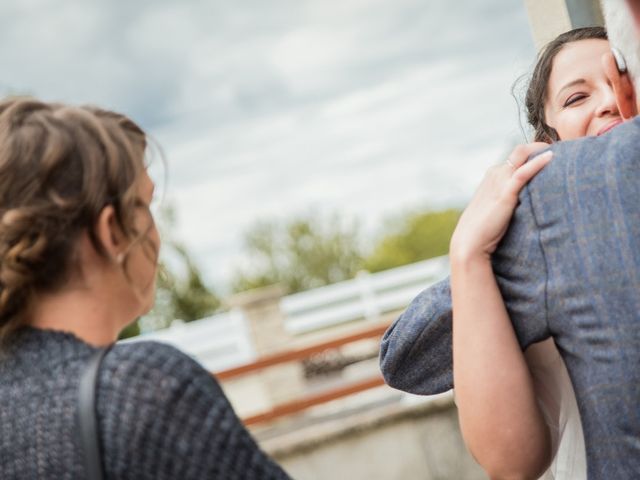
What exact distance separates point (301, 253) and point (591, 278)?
82.8ft

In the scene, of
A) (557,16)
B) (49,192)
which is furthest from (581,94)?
(49,192)

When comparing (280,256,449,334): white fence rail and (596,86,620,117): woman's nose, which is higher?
(596,86,620,117): woman's nose

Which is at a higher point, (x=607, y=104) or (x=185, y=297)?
(x=607, y=104)

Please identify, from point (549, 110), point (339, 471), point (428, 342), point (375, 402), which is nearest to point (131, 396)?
point (428, 342)

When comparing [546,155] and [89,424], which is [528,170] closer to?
[546,155]

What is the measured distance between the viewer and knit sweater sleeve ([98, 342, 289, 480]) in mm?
1106

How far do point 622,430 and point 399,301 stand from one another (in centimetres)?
1235

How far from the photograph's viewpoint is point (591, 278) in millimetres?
1041

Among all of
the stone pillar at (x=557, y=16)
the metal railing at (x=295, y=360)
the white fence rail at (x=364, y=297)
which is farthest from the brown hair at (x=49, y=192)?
the white fence rail at (x=364, y=297)

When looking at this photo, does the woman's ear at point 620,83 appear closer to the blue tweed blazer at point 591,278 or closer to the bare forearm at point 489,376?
the blue tweed blazer at point 591,278

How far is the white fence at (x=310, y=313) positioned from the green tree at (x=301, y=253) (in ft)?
37.9

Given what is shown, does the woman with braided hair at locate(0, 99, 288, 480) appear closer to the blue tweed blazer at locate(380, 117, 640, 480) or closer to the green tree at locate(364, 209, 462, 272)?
the blue tweed blazer at locate(380, 117, 640, 480)

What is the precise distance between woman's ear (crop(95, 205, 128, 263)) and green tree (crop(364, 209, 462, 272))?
23.9m

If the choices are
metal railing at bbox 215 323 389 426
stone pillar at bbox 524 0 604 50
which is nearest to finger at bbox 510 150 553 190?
stone pillar at bbox 524 0 604 50
